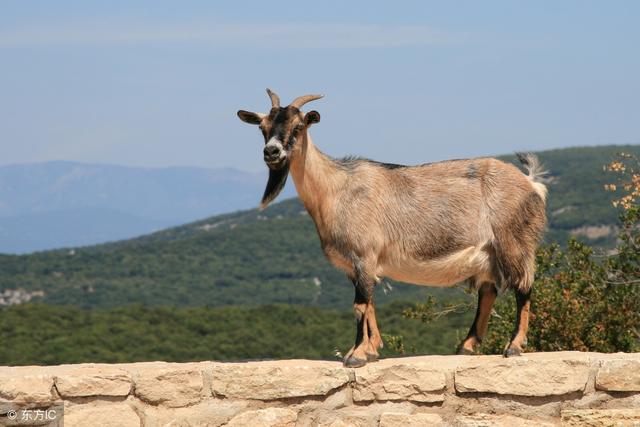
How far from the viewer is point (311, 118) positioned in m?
7.70

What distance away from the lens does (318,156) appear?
8000 millimetres

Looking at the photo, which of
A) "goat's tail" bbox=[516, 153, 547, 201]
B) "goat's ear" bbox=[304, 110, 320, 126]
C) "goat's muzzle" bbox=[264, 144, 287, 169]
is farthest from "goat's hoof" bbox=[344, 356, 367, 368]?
"goat's tail" bbox=[516, 153, 547, 201]

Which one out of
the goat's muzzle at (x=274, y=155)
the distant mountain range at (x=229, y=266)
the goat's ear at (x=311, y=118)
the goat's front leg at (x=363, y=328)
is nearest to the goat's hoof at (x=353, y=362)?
the goat's front leg at (x=363, y=328)

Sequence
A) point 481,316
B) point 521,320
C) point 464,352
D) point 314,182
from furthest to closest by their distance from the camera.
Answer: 1. point 481,316
2. point 464,352
3. point 521,320
4. point 314,182

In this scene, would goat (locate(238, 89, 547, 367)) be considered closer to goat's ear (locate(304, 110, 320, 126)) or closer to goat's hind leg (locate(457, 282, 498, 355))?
goat's ear (locate(304, 110, 320, 126))

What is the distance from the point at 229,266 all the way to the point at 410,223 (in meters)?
69.2

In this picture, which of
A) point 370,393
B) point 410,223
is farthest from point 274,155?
point 370,393

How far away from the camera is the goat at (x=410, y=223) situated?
306 inches

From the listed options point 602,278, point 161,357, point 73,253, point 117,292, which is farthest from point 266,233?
→ point 602,278

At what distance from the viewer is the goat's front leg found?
767cm

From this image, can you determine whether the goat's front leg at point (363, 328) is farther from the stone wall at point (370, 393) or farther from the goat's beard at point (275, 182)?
the goat's beard at point (275, 182)

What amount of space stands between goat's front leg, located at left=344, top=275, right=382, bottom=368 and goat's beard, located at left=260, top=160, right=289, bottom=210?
882mm

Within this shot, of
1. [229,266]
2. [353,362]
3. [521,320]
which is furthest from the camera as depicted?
[229,266]

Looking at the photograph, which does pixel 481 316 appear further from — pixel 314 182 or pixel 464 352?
pixel 314 182
